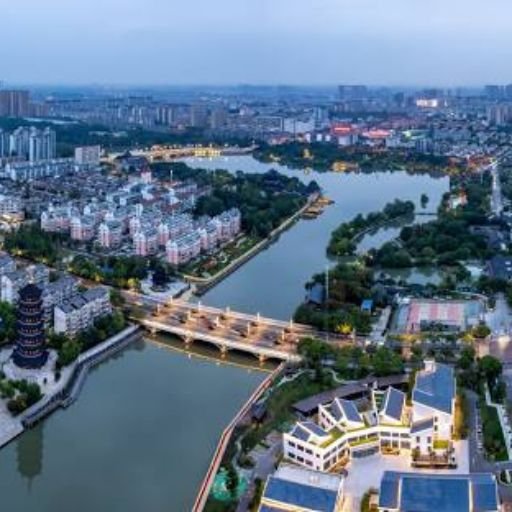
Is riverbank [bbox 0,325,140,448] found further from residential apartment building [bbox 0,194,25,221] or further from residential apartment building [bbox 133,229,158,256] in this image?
residential apartment building [bbox 0,194,25,221]

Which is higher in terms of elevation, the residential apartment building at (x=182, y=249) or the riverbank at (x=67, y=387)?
the residential apartment building at (x=182, y=249)

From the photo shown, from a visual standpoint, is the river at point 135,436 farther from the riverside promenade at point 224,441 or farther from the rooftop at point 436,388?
the rooftop at point 436,388

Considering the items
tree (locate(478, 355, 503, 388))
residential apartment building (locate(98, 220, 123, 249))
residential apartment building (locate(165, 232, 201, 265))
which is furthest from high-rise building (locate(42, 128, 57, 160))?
tree (locate(478, 355, 503, 388))

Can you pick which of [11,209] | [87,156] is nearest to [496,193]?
[11,209]

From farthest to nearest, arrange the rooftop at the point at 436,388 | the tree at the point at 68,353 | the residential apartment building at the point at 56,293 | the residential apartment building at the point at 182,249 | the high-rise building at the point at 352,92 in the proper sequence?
the high-rise building at the point at 352,92
the residential apartment building at the point at 182,249
the residential apartment building at the point at 56,293
the tree at the point at 68,353
the rooftop at the point at 436,388

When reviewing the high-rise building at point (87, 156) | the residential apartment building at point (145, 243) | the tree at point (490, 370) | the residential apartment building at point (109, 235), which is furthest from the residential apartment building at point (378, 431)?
the high-rise building at point (87, 156)

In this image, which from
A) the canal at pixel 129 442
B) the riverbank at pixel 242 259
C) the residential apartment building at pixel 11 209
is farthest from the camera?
the residential apartment building at pixel 11 209
